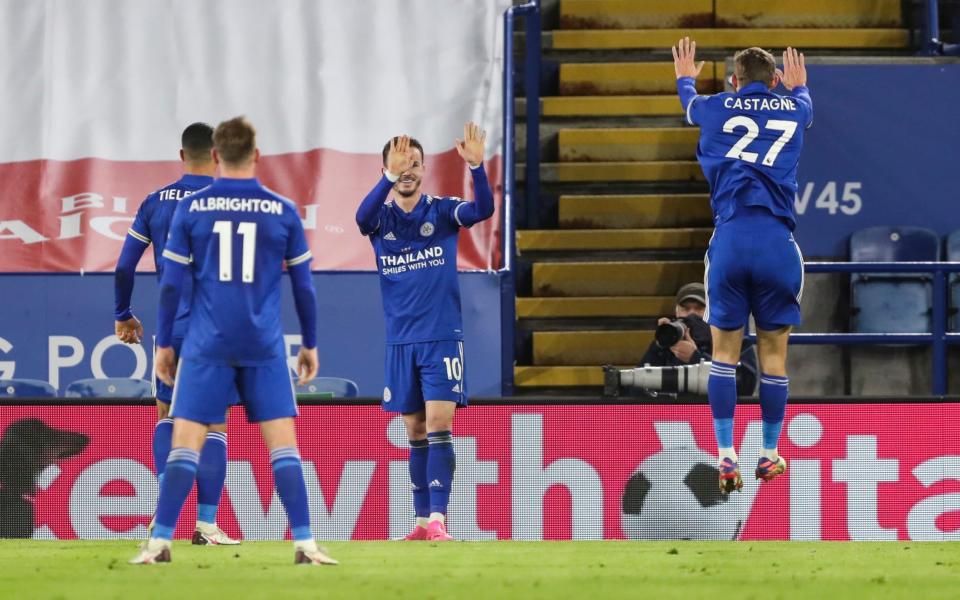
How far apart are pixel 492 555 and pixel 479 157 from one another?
7.46ft

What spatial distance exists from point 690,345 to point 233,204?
14.2 ft

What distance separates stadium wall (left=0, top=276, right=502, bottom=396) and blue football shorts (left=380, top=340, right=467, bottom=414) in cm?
302

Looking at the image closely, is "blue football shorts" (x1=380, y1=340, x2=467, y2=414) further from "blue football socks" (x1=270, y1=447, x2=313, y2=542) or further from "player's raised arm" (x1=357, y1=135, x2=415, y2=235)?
"blue football socks" (x1=270, y1=447, x2=313, y2=542)

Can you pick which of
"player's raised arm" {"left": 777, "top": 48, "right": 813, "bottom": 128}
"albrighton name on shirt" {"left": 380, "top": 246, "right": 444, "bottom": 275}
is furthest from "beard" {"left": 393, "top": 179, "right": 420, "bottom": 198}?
"player's raised arm" {"left": 777, "top": 48, "right": 813, "bottom": 128}

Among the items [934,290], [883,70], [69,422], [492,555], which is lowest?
[492,555]

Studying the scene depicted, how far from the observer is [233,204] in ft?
21.6

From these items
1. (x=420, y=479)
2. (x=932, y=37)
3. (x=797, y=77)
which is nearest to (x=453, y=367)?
(x=420, y=479)

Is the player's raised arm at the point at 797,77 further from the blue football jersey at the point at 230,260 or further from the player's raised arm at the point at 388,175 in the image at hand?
the blue football jersey at the point at 230,260

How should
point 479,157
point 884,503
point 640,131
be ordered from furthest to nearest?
point 640,131
point 884,503
point 479,157

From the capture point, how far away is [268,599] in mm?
5637

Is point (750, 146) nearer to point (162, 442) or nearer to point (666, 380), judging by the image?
point (666, 380)

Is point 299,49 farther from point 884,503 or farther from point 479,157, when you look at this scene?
point 884,503

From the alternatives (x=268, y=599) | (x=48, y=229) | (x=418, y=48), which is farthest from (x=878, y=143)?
(x=268, y=599)

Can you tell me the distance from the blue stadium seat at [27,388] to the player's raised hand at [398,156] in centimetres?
389
